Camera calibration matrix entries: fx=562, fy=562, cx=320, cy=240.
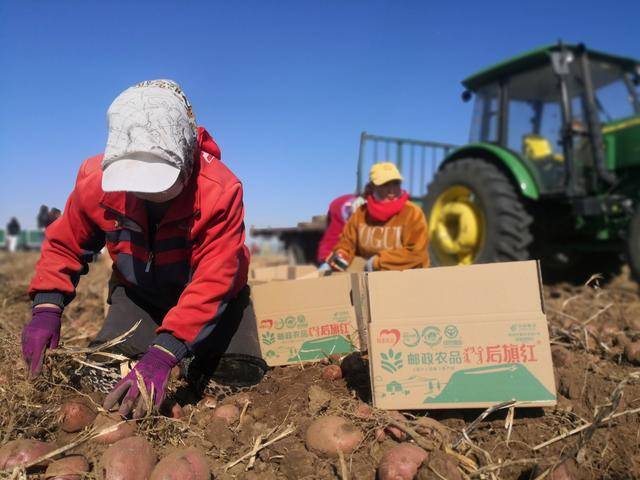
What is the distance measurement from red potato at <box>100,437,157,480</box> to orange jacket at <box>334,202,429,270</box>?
2138 millimetres

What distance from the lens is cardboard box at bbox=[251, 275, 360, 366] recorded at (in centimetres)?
265

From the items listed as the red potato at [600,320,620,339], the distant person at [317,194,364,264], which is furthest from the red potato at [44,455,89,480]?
the distant person at [317,194,364,264]

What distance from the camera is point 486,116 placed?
597 cm

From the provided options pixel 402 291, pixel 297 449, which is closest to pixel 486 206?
pixel 402 291

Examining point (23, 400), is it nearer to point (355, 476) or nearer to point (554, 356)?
point (355, 476)

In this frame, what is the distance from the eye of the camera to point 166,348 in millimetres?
1955

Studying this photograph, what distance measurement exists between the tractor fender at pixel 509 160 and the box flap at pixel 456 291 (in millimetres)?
3265

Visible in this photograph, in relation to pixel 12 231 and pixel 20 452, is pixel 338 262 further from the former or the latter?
pixel 12 231

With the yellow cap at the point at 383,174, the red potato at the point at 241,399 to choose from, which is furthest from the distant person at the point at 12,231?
the red potato at the point at 241,399

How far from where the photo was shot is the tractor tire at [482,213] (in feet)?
16.3

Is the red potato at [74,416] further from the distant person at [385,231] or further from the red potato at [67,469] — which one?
the distant person at [385,231]

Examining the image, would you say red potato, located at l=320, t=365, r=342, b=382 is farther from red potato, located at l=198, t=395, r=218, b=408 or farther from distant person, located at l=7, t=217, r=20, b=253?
distant person, located at l=7, t=217, r=20, b=253

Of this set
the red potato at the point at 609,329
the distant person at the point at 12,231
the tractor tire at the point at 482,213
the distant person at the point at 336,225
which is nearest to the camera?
the red potato at the point at 609,329

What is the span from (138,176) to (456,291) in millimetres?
1170
